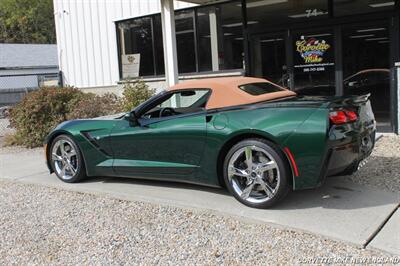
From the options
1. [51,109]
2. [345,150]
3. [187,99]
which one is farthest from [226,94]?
[51,109]

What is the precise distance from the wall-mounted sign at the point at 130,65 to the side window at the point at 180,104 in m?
7.87

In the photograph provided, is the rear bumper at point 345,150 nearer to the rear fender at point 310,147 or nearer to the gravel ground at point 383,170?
the rear fender at point 310,147

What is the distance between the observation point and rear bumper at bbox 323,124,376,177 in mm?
4734

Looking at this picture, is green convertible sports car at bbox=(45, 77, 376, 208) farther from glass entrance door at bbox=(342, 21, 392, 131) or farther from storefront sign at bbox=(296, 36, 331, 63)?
storefront sign at bbox=(296, 36, 331, 63)

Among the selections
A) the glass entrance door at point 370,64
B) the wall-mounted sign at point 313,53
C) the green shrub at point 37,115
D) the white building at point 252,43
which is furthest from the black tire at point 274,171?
the green shrub at point 37,115

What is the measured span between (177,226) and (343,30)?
6.88 metres

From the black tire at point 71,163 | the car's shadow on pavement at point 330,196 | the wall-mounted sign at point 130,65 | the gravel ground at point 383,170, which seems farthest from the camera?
the wall-mounted sign at point 130,65

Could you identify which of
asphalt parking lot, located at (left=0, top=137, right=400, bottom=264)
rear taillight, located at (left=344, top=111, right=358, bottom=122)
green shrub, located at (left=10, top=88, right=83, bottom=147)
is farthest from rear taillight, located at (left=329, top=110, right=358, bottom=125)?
green shrub, located at (left=10, top=88, right=83, bottom=147)

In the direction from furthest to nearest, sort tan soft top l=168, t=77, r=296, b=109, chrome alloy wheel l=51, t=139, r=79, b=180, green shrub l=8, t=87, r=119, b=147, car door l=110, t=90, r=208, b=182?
green shrub l=8, t=87, r=119, b=147, chrome alloy wheel l=51, t=139, r=79, b=180, tan soft top l=168, t=77, r=296, b=109, car door l=110, t=90, r=208, b=182

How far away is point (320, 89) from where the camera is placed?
10578 millimetres

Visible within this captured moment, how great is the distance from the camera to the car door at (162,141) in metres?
5.57

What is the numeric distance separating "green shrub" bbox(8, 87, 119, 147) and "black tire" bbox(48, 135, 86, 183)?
426cm

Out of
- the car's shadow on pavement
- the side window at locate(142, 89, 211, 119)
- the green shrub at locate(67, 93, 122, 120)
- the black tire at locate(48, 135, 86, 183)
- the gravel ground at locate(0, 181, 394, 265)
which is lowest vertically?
the gravel ground at locate(0, 181, 394, 265)

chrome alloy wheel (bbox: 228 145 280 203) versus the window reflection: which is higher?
the window reflection
